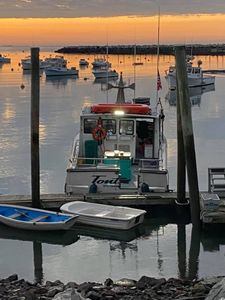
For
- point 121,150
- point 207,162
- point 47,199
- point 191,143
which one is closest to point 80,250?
point 47,199

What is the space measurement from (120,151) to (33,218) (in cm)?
440

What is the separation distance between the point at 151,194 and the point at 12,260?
14.6 feet

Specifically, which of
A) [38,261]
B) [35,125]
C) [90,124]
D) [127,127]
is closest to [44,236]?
[38,261]

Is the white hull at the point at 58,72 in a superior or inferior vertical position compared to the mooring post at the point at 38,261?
superior

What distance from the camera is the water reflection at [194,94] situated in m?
54.4

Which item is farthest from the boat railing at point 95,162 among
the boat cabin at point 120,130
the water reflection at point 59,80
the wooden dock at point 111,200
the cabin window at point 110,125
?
the water reflection at point 59,80

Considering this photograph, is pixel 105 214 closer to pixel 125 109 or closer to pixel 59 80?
pixel 125 109

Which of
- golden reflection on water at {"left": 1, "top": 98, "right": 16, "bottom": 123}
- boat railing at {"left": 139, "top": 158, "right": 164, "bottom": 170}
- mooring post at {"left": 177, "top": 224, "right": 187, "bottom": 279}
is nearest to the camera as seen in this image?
mooring post at {"left": 177, "top": 224, "right": 187, "bottom": 279}

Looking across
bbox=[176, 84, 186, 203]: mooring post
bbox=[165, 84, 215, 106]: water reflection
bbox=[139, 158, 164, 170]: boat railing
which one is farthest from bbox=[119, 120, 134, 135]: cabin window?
bbox=[165, 84, 215, 106]: water reflection

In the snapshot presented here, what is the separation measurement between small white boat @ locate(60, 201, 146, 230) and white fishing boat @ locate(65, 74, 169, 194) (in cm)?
98

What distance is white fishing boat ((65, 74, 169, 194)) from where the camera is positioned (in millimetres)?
16156

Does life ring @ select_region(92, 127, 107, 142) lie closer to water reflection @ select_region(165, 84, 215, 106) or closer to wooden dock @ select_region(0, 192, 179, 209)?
wooden dock @ select_region(0, 192, 179, 209)

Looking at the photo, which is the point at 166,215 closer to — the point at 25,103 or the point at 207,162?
the point at 207,162

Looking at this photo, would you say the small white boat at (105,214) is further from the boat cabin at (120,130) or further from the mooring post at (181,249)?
the boat cabin at (120,130)
